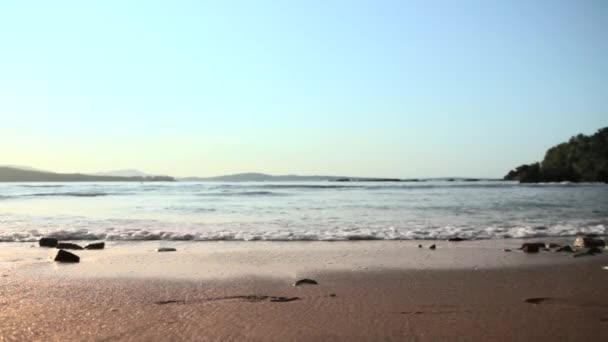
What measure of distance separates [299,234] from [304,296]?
767 cm

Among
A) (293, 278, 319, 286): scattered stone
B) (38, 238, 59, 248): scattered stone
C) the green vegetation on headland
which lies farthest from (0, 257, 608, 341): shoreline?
the green vegetation on headland

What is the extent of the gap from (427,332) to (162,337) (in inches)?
105

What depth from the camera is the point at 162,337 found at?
5.00 m

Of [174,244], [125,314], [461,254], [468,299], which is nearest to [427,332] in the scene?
[468,299]

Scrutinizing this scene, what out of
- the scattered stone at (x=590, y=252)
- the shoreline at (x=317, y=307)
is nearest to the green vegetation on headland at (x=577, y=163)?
the scattered stone at (x=590, y=252)

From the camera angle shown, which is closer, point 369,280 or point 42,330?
point 42,330

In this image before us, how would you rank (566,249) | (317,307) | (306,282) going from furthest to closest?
(566,249), (306,282), (317,307)

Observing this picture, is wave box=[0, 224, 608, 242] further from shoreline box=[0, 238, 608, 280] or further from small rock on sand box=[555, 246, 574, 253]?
small rock on sand box=[555, 246, 574, 253]

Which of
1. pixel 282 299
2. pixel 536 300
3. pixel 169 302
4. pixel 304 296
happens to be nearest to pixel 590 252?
pixel 536 300

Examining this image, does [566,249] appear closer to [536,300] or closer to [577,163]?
[536,300]

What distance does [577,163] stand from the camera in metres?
101

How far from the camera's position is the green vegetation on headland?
307ft

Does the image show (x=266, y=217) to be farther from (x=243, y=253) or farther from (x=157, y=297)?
(x=157, y=297)

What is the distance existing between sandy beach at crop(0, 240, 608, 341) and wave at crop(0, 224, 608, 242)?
2.89 m
